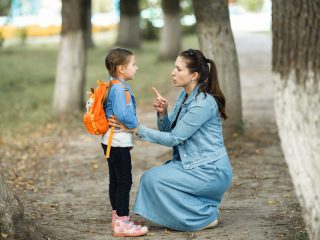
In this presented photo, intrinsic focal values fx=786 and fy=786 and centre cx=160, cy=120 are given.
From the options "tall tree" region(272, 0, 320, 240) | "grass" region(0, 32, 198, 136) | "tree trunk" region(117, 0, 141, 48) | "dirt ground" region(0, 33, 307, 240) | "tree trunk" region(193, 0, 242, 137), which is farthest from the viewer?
"tree trunk" region(117, 0, 141, 48)

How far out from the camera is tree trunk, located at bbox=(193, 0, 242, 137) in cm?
1063

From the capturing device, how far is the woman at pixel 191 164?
6.53 metres

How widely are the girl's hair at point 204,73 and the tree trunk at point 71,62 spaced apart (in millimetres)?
8453

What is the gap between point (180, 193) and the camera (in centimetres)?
654

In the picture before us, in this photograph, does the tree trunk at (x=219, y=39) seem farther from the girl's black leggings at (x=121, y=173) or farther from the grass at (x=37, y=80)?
the girl's black leggings at (x=121, y=173)

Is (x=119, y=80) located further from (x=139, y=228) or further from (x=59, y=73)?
(x=59, y=73)

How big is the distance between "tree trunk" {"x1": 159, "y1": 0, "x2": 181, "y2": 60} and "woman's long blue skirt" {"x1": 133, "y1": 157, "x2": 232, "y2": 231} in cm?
1962

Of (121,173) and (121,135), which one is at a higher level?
(121,135)

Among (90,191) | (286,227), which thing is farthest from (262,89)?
(286,227)

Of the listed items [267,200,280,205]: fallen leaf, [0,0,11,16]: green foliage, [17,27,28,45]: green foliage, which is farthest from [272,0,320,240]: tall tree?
[17,27,28,45]: green foliage

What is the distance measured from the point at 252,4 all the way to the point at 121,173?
222 feet

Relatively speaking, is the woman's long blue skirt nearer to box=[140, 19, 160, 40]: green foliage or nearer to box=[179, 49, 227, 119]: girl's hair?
box=[179, 49, 227, 119]: girl's hair

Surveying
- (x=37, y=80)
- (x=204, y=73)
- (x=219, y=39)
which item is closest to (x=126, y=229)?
(x=204, y=73)

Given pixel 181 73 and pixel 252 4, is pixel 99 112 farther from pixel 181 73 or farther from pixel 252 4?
pixel 252 4
